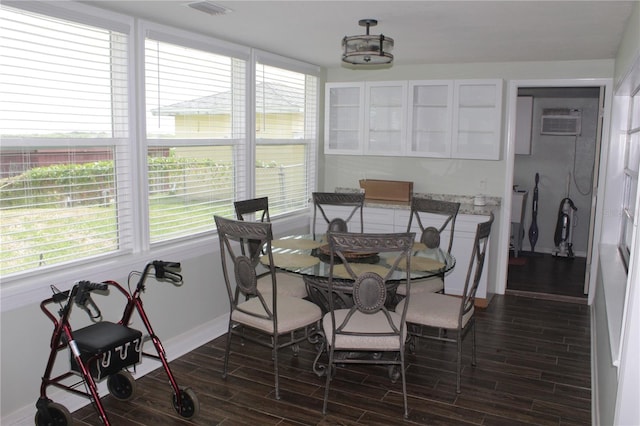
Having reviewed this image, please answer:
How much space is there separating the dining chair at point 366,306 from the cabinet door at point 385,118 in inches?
105

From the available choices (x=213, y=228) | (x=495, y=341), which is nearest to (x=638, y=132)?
(x=495, y=341)

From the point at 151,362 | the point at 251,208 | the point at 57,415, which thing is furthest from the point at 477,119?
the point at 57,415

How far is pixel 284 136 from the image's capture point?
5488mm

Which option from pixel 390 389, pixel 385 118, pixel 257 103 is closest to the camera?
pixel 390 389

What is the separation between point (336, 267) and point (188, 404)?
1.17 metres

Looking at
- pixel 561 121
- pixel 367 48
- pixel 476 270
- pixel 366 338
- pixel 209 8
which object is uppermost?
pixel 209 8

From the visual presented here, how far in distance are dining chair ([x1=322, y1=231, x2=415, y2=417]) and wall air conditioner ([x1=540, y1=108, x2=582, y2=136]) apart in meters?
4.92

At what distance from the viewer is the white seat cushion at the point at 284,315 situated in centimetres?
329

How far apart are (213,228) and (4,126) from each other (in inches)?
76.9

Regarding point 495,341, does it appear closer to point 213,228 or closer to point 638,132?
point 638,132

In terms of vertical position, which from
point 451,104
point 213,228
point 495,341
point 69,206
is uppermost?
point 451,104

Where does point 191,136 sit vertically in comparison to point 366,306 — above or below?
above

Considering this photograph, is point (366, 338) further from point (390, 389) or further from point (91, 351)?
point (91, 351)

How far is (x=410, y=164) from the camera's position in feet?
19.3
